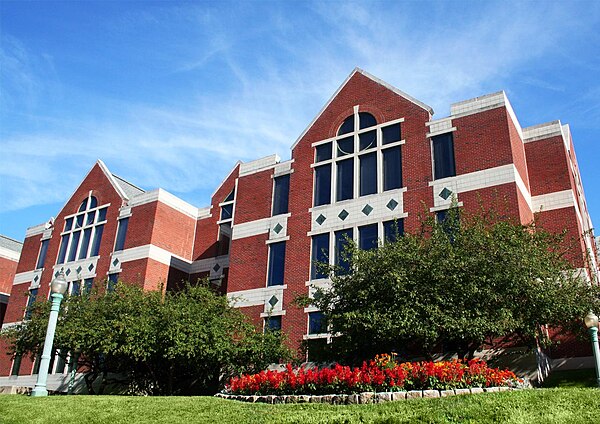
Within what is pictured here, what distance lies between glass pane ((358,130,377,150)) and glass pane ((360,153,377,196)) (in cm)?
47

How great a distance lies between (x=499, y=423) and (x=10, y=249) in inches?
1845

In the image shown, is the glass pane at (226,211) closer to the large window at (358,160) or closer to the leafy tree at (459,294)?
the large window at (358,160)

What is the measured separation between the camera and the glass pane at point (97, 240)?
35562 mm

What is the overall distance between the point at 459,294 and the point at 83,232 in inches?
1072

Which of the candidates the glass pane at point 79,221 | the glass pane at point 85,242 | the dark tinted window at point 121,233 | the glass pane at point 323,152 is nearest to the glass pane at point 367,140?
the glass pane at point 323,152

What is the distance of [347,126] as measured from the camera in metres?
27.7

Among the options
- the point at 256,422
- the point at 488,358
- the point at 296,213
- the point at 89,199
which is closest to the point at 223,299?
the point at 296,213

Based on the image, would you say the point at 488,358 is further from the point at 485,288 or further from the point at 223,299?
the point at 223,299

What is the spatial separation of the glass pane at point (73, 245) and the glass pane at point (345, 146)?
19361mm

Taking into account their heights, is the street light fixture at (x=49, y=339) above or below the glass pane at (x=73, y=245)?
below

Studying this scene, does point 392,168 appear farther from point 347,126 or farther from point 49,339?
point 49,339

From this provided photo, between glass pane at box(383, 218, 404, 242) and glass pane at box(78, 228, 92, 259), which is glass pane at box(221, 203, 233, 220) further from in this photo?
glass pane at box(383, 218, 404, 242)

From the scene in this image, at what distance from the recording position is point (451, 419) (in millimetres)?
9656

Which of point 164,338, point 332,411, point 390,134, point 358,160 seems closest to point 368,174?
point 358,160
